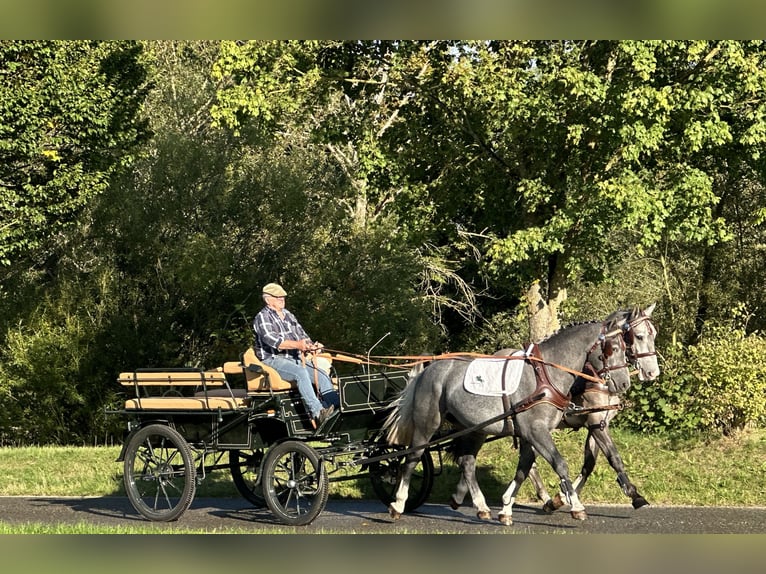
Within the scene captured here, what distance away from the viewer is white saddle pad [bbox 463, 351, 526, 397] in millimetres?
10023

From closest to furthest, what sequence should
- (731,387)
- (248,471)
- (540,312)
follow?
(248,471), (731,387), (540,312)

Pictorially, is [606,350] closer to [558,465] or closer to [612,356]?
[612,356]

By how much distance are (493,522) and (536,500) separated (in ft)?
5.77

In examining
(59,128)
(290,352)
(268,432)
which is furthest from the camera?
(59,128)

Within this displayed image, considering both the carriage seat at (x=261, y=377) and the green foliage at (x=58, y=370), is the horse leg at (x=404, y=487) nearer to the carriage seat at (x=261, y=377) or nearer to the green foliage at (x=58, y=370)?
the carriage seat at (x=261, y=377)

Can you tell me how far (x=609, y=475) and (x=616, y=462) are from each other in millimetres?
2409

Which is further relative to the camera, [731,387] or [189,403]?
[731,387]

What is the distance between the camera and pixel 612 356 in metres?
9.68

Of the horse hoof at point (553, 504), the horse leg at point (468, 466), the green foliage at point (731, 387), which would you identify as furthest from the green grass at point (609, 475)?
the horse leg at point (468, 466)

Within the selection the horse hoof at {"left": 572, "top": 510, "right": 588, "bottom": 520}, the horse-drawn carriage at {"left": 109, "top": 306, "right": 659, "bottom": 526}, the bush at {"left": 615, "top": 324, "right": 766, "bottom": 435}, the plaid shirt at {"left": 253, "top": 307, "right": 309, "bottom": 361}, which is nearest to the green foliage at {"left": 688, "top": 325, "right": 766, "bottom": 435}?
the bush at {"left": 615, "top": 324, "right": 766, "bottom": 435}

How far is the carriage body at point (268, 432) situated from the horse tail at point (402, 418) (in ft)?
0.49

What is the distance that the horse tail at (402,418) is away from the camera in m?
10.4

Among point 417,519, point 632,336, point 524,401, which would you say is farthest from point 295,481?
point 632,336

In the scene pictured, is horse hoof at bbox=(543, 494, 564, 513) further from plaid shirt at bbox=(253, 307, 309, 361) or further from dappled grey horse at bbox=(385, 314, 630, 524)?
plaid shirt at bbox=(253, 307, 309, 361)
